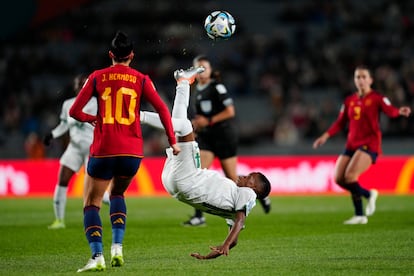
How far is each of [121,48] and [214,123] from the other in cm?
531

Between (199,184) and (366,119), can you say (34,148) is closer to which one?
(366,119)

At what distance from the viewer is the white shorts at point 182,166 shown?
8.77m

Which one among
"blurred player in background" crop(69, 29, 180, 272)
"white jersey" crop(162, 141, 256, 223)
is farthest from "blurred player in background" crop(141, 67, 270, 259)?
"blurred player in background" crop(69, 29, 180, 272)

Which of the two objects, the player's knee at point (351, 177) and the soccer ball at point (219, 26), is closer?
the soccer ball at point (219, 26)

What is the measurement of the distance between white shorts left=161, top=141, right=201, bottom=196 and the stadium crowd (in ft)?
53.7

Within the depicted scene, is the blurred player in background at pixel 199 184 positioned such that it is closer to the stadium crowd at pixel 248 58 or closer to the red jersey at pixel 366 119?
the red jersey at pixel 366 119

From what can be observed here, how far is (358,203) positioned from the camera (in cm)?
1326

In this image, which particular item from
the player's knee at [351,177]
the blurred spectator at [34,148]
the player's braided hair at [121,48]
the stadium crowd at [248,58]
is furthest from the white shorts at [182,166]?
the blurred spectator at [34,148]

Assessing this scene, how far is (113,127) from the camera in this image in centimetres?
819

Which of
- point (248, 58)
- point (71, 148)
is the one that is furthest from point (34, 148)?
point (71, 148)

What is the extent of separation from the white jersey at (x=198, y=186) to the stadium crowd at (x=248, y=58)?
1628cm

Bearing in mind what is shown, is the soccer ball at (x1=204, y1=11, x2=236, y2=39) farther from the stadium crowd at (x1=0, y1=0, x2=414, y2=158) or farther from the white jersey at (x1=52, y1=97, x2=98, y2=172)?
the stadium crowd at (x1=0, y1=0, x2=414, y2=158)

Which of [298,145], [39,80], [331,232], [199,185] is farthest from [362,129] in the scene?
[39,80]

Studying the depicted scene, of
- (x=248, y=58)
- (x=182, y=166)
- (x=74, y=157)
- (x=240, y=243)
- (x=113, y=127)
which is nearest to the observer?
(x=113, y=127)
